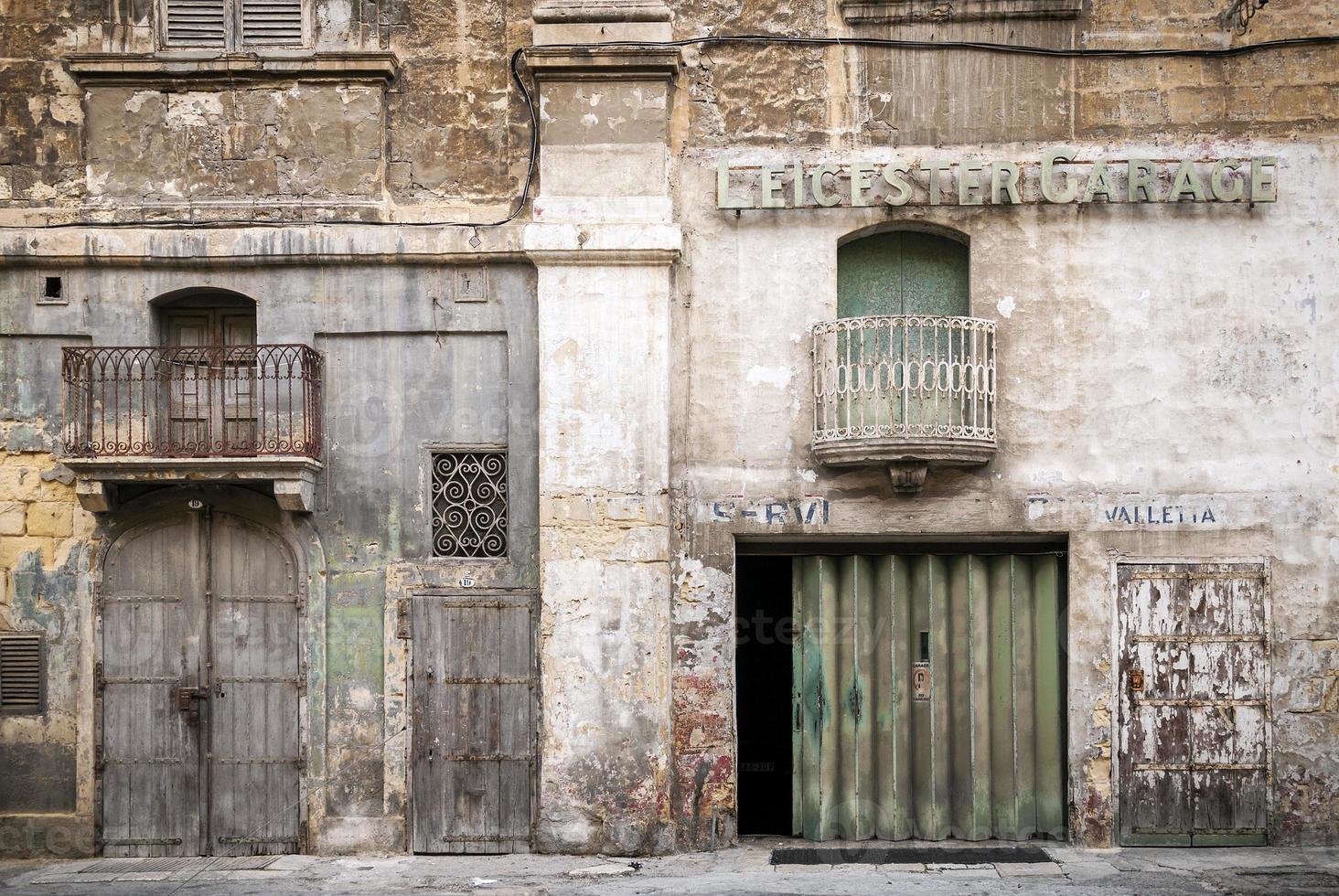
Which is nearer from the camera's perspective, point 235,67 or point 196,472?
point 196,472

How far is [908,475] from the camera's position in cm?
1165

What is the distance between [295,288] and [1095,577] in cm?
707

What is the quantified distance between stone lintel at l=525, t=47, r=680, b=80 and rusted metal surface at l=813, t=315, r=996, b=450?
8.28 feet

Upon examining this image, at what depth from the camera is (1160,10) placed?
11977 mm

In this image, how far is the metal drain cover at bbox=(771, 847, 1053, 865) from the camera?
11.4 m

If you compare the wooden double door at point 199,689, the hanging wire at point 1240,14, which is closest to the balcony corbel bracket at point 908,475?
the hanging wire at point 1240,14

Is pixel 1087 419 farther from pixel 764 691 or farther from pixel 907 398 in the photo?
pixel 764 691

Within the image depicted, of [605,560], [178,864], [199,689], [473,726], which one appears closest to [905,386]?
[605,560]

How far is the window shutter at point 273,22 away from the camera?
12258 millimetres

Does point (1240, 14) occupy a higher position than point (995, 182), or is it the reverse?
point (1240, 14)

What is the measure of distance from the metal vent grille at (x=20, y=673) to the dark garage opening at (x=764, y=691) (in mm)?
5893

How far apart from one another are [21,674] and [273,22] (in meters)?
5.87

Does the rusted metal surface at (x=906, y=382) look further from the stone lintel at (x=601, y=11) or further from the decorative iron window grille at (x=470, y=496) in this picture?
the stone lintel at (x=601, y=11)

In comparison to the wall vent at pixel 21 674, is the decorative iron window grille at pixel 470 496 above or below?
above
